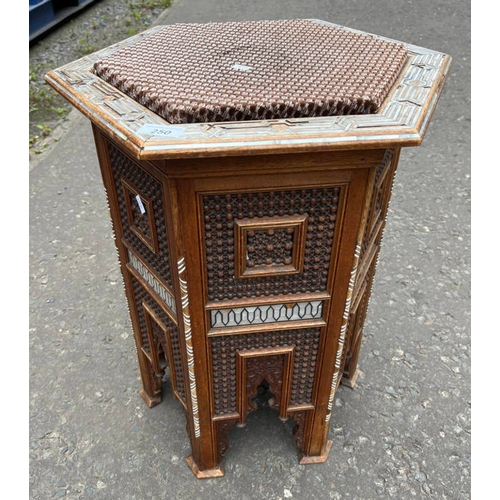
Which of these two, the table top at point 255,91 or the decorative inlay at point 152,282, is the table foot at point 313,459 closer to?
the decorative inlay at point 152,282

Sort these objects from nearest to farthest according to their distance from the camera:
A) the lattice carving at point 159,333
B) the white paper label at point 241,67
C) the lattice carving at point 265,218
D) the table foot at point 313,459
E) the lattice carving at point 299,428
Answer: the lattice carving at point 265,218, the white paper label at point 241,67, the lattice carving at point 159,333, the lattice carving at point 299,428, the table foot at point 313,459

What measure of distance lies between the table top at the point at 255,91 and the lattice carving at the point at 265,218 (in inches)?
7.0

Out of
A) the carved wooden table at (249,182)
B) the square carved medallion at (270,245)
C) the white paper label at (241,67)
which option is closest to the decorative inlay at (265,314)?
the carved wooden table at (249,182)

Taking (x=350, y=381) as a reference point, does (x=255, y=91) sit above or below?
above

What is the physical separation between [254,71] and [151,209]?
1.52 feet

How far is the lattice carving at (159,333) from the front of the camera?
4.98 ft

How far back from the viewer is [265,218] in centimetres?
118

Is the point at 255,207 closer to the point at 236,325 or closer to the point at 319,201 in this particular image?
the point at 319,201

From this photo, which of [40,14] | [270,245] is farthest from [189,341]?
[40,14]

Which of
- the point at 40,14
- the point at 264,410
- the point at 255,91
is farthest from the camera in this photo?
the point at 40,14

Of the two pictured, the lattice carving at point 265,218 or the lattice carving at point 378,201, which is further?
the lattice carving at point 378,201

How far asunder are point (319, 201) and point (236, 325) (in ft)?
1.49

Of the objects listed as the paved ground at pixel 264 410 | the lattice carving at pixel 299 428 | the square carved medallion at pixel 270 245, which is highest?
the square carved medallion at pixel 270 245

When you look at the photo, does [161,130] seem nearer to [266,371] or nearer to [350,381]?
[266,371]
